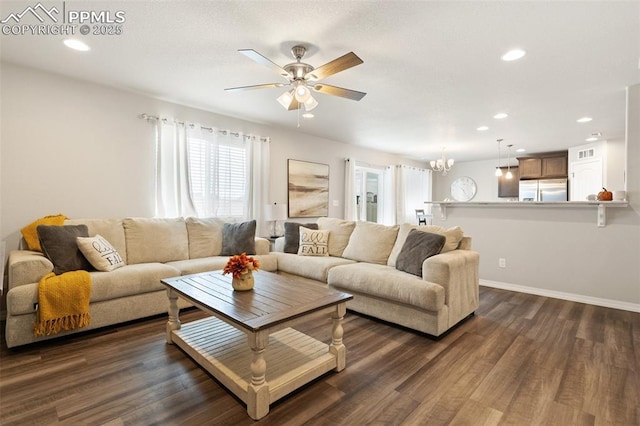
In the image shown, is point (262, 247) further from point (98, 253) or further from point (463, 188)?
point (463, 188)

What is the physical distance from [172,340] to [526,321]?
3.42m

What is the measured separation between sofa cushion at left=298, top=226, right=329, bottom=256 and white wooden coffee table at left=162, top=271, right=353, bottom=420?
1489 millimetres

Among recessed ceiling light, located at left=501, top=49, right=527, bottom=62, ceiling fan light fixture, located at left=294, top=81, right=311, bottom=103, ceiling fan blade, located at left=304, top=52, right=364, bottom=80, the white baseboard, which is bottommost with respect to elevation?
the white baseboard

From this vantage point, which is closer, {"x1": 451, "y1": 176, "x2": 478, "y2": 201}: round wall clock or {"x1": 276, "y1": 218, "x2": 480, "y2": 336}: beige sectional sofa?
{"x1": 276, "y1": 218, "x2": 480, "y2": 336}: beige sectional sofa

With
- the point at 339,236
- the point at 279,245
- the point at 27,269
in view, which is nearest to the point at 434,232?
the point at 339,236

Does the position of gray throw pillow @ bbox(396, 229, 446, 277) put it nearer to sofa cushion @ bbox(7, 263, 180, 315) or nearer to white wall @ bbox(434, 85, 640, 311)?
white wall @ bbox(434, 85, 640, 311)

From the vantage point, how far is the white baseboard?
3.50m

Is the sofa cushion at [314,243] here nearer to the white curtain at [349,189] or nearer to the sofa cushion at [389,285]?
the sofa cushion at [389,285]

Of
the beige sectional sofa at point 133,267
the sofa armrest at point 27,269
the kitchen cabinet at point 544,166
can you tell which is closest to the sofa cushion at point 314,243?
the beige sectional sofa at point 133,267

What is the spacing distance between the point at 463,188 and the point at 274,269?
7.13 metres

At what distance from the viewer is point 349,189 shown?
658cm

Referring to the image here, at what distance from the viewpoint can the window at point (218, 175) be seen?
4.29m

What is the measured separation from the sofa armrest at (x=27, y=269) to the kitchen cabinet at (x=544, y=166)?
354 inches

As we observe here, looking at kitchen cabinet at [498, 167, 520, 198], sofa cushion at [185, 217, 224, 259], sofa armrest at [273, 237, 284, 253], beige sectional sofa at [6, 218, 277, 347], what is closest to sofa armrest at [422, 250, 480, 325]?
beige sectional sofa at [6, 218, 277, 347]
